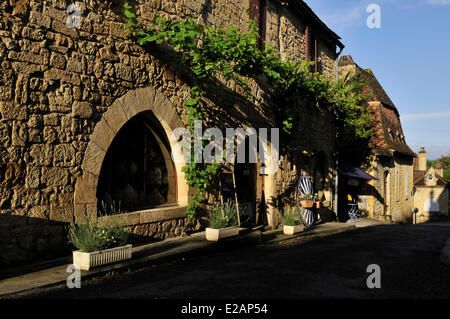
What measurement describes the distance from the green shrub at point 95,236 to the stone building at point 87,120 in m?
0.22

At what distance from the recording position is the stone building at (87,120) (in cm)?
525

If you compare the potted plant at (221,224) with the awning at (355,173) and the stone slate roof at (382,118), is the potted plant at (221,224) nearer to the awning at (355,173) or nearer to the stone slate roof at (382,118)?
the awning at (355,173)

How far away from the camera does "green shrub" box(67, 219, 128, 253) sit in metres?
5.24

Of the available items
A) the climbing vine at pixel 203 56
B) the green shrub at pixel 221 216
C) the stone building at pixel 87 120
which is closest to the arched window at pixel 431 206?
the climbing vine at pixel 203 56

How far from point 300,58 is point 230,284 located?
372 inches

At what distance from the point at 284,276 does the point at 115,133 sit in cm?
331

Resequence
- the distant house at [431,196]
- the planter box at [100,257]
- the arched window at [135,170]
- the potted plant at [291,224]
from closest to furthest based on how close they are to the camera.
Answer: the planter box at [100,257]
the arched window at [135,170]
the potted plant at [291,224]
the distant house at [431,196]

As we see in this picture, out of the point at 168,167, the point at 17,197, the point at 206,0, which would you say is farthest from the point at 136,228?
the point at 206,0

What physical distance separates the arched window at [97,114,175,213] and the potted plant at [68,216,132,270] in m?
0.74

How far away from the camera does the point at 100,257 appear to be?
17.3ft

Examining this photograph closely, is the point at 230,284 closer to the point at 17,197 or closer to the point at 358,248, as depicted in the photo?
the point at 17,197

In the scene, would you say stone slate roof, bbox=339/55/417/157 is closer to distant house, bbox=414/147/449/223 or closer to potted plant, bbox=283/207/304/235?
potted plant, bbox=283/207/304/235

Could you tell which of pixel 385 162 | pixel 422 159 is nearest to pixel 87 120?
pixel 385 162

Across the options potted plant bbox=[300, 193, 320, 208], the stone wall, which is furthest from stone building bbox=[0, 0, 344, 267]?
the stone wall
